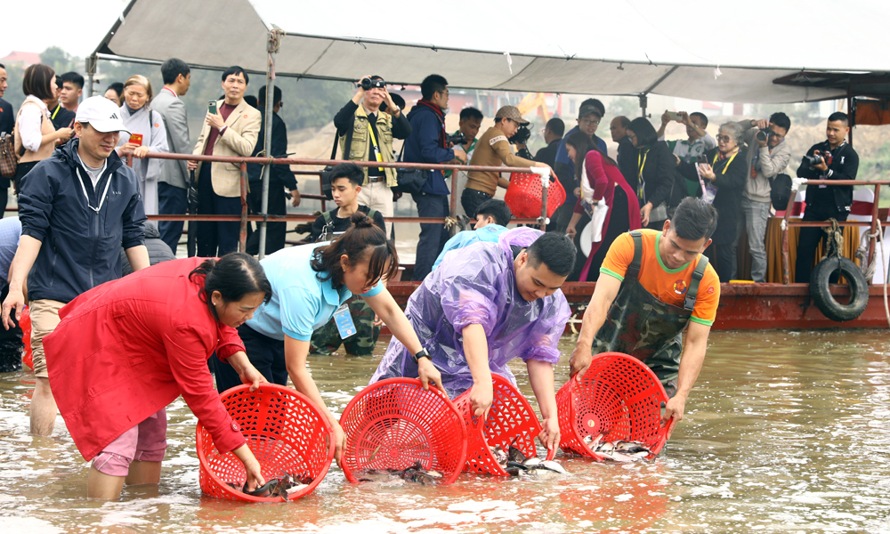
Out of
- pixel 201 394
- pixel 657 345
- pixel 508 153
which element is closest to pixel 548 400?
pixel 657 345

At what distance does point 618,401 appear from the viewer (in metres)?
6.18

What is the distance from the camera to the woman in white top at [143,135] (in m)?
8.88

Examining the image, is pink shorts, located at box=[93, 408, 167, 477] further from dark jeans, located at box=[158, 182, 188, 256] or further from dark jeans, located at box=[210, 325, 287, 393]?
dark jeans, located at box=[158, 182, 188, 256]

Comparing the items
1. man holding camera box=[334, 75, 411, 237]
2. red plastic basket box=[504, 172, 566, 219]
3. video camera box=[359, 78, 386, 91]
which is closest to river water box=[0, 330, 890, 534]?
man holding camera box=[334, 75, 411, 237]

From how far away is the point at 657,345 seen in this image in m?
6.34

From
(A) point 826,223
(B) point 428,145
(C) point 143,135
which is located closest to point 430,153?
(B) point 428,145

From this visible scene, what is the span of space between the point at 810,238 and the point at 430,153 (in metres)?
Result: 4.68

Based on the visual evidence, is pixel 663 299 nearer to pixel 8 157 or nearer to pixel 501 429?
pixel 501 429

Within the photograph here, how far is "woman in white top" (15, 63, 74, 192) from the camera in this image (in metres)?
8.67

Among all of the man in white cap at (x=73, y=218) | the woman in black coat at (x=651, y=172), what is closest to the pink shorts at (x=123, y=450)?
the man in white cap at (x=73, y=218)

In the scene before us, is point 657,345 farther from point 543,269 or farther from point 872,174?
point 872,174

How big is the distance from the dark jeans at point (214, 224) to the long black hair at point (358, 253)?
5173mm

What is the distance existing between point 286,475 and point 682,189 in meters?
8.77

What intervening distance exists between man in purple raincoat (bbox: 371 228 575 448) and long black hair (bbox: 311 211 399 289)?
51 cm
